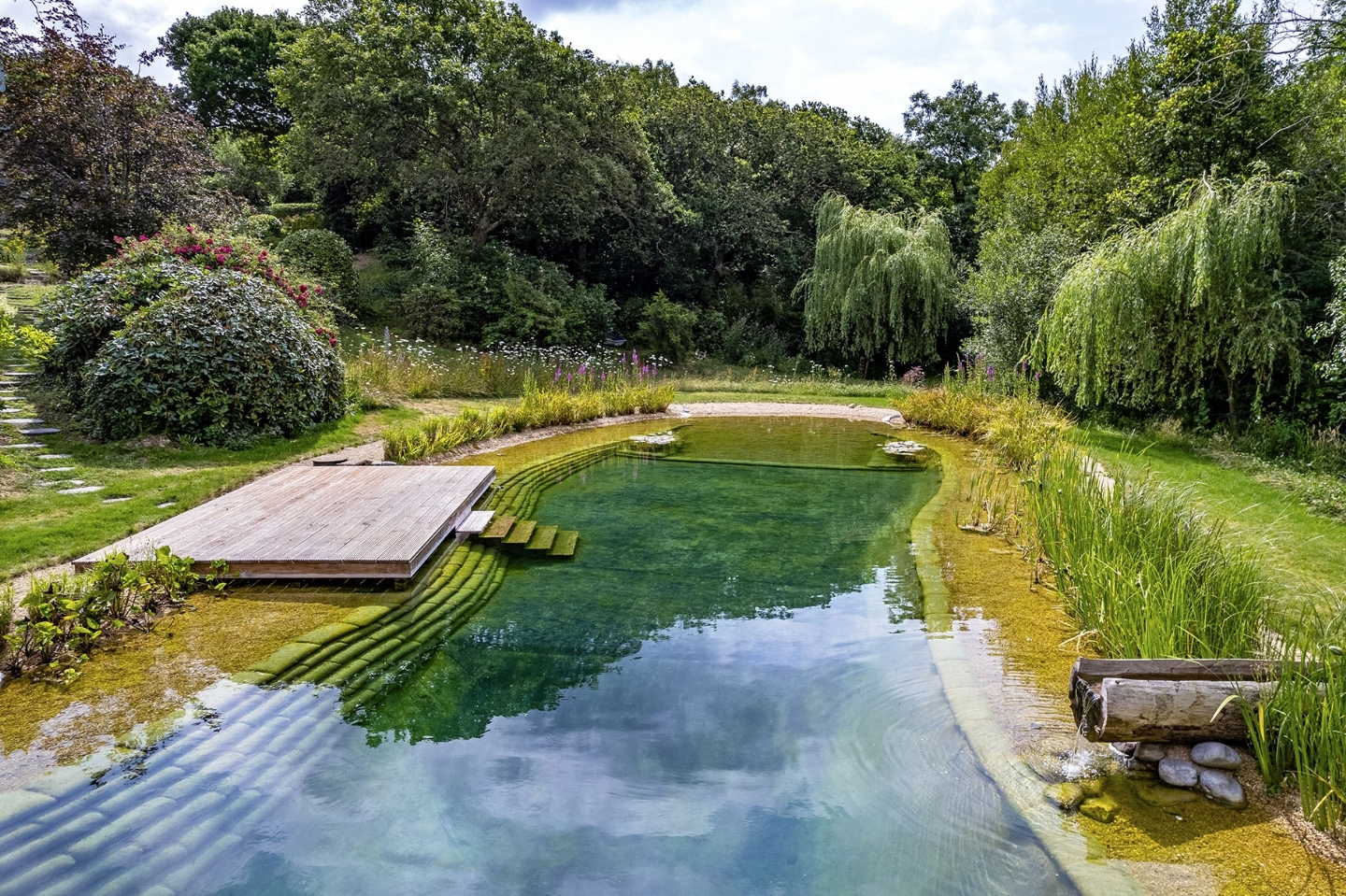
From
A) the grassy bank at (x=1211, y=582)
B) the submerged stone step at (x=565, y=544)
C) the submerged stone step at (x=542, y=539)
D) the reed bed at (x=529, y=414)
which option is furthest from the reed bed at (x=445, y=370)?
the grassy bank at (x=1211, y=582)

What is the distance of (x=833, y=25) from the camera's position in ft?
25.5

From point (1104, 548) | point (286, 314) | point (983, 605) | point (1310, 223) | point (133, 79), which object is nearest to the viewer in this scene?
point (1104, 548)

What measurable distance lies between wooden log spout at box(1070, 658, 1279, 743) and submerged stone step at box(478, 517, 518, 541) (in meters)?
4.07

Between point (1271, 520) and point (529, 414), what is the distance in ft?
26.7

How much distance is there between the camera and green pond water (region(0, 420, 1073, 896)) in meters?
2.34

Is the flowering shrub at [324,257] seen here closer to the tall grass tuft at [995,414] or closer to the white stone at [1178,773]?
the tall grass tuft at [995,414]

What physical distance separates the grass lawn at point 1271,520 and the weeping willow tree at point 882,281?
8.23 m

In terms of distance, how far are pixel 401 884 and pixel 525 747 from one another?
81cm

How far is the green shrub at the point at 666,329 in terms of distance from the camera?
62.6 feet

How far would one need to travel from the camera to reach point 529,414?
1012cm

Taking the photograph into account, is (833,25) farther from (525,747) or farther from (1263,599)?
(525,747)

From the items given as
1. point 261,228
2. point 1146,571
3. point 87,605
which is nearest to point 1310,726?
point 1146,571

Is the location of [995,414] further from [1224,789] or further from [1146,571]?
[1224,789]

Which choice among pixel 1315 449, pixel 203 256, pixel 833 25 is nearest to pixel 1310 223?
pixel 1315 449
